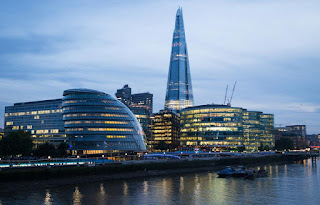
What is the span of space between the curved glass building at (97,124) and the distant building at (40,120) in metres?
12.0

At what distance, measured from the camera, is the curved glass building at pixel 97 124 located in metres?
142

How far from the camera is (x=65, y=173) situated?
260ft

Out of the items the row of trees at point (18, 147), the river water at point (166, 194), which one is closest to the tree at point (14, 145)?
the row of trees at point (18, 147)

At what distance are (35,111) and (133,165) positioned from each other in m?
93.1

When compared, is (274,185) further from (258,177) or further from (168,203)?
(168,203)

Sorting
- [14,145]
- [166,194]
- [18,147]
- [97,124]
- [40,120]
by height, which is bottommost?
[166,194]

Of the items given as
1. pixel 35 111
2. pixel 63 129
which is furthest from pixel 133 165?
pixel 35 111

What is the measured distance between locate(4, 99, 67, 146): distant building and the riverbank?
200 feet

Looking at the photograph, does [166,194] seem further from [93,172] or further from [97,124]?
[97,124]

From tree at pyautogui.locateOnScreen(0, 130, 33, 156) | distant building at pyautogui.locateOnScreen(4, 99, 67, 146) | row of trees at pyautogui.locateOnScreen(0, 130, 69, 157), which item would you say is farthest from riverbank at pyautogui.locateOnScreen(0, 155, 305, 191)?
distant building at pyautogui.locateOnScreen(4, 99, 67, 146)

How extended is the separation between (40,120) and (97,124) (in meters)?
42.9

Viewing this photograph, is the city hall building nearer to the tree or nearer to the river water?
the tree

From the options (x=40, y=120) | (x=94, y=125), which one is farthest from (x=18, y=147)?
(x=40, y=120)

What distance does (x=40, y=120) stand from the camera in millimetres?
169625
